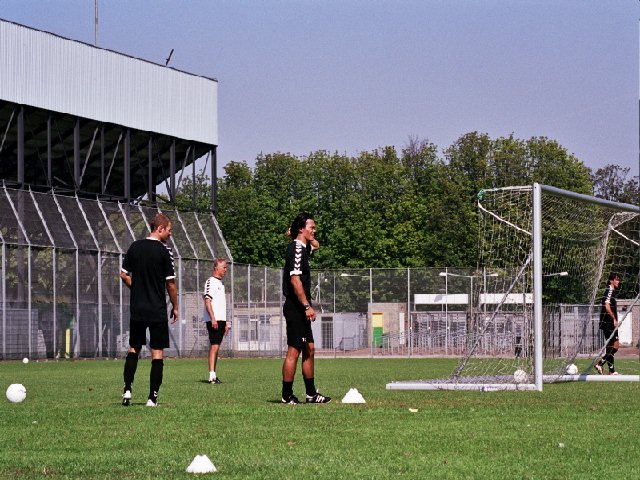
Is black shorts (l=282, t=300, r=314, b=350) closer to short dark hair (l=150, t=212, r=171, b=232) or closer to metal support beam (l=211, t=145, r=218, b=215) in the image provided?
short dark hair (l=150, t=212, r=171, b=232)

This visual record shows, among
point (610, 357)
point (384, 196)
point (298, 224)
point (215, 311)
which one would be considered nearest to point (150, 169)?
point (384, 196)

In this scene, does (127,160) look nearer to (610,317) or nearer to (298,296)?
(610,317)

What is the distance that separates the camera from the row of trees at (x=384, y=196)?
71.4 meters

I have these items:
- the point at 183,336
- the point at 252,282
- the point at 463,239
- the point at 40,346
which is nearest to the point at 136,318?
the point at 40,346

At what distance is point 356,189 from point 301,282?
202 feet

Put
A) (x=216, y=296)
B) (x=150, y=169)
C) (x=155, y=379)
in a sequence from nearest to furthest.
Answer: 1. (x=155, y=379)
2. (x=216, y=296)
3. (x=150, y=169)

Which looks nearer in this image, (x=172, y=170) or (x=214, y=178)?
(x=172, y=170)

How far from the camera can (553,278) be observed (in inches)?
915

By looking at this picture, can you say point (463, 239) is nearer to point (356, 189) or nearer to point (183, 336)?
point (356, 189)

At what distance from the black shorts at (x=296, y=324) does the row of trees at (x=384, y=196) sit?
2220 inches

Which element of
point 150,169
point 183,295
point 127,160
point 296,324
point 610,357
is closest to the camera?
point 296,324

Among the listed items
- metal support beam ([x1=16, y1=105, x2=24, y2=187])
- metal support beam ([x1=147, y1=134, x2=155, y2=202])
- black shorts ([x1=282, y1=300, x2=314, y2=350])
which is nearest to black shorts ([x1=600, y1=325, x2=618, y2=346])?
black shorts ([x1=282, y1=300, x2=314, y2=350])

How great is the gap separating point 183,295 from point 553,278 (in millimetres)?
25128

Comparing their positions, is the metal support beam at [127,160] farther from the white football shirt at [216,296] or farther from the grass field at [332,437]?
the grass field at [332,437]
